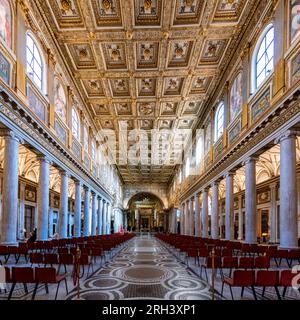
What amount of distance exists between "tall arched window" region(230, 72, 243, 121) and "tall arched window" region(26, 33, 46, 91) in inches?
405

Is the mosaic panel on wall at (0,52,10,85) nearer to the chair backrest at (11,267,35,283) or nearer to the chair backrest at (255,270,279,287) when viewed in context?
the chair backrest at (11,267,35,283)

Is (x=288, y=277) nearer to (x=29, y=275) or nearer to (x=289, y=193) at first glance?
(x=29, y=275)

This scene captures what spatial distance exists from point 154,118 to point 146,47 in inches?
405

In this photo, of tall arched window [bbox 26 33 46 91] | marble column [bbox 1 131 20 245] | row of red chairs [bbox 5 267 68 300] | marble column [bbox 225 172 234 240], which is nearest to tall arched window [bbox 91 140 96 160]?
tall arched window [bbox 26 33 46 91]

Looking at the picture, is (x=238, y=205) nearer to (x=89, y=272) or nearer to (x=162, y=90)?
(x=162, y=90)

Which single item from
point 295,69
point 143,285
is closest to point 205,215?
point 295,69

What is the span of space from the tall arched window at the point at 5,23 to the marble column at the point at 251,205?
11.6 m

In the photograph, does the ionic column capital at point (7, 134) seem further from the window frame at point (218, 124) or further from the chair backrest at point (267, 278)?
the window frame at point (218, 124)

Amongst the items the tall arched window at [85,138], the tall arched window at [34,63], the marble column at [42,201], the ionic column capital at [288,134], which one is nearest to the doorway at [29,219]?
the tall arched window at [85,138]

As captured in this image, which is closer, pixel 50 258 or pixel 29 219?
pixel 50 258

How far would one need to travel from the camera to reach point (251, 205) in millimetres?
14234

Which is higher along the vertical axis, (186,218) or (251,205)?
(251,205)

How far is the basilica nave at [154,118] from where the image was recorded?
7824 millimetres

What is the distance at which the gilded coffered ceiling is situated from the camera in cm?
1369
